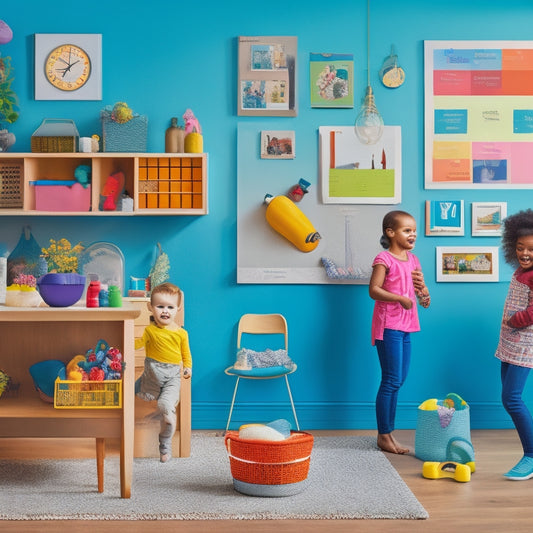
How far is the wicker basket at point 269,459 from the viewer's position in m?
2.83

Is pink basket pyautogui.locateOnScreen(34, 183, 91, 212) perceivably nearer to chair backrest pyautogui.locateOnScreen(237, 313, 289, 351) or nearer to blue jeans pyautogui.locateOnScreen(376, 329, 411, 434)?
chair backrest pyautogui.locateOnScreen(237, 313, 289, 351)

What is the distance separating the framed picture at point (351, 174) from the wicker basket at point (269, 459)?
1.76 m

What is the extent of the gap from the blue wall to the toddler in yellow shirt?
81 centimetres

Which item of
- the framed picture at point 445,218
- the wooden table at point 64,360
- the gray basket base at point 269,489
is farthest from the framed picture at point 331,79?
the gray basket base at point 269,489

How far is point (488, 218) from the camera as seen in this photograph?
4215 millimetres

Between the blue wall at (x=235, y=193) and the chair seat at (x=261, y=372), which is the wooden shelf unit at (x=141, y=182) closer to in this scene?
the blue wall at (x=235, y=193)

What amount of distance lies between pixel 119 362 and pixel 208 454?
102 cm

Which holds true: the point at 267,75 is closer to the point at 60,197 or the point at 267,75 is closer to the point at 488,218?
the point at 60,197

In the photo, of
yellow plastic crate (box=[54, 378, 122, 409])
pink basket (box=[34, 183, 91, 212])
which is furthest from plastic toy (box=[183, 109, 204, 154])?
yellow plastic crate (box=[54, 378, 122, 409])

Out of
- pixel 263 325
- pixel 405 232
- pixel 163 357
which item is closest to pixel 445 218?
pixel 405 232

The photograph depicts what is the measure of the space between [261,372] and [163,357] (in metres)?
0.74

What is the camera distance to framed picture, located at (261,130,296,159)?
164 inches

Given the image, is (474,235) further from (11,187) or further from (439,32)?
(11,187)

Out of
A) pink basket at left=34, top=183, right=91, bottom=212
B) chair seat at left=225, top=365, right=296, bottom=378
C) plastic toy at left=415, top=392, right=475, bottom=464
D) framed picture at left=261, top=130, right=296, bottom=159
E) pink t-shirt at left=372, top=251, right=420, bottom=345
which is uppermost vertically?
framed picture at left=261, top=130, right=296, bottom=159
